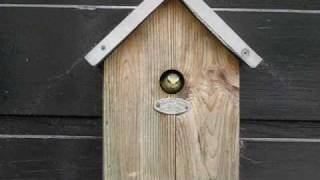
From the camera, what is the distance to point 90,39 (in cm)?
175

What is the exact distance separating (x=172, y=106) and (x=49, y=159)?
0.53 metres

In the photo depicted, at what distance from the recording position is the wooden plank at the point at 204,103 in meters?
1.38

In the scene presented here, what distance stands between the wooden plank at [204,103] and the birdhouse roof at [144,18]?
5 centimetres

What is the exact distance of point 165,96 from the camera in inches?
54.7

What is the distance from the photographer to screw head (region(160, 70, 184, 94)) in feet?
4.55

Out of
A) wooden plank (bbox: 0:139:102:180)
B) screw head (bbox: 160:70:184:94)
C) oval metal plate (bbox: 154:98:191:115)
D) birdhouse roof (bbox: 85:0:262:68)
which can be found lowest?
wooden plank (bbox: 0:139:102:180)

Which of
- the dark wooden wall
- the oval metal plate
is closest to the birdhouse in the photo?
the oval metal plate

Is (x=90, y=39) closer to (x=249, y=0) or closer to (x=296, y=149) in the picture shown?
(x=249, y=0)

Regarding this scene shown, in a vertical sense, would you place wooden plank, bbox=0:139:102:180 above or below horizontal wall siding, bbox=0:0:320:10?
below

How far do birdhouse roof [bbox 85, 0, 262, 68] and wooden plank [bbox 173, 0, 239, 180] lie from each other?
0.16 feet

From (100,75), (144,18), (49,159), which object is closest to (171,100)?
(144,18)

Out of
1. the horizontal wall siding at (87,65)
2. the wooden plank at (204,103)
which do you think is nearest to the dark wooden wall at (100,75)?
the horizontal wall siding at (87,65)

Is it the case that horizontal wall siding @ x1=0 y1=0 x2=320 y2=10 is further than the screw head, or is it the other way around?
horizontal wall siding @ x1=0 y1=0 x2=320 y2=10

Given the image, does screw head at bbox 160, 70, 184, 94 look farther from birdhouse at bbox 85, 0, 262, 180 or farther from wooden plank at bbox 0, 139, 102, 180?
wooden plank at bbox 0, 139, 102, 180
